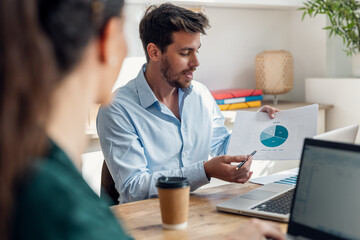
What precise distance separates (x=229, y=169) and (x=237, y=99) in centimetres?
147

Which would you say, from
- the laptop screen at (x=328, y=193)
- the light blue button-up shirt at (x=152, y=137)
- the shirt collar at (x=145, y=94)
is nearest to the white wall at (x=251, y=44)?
→ the light blue button-up shirt at (x=152, y=137)

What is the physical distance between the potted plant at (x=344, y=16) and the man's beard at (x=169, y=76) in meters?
1.43

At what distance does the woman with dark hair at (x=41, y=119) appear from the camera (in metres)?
0.52

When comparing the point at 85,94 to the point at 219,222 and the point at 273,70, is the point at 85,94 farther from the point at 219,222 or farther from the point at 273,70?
the point at 273,70

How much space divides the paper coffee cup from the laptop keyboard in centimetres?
25

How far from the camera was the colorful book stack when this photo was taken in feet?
9.65

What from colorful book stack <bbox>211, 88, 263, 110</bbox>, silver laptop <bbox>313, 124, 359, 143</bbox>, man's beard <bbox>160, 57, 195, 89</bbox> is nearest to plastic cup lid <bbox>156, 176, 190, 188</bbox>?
silver laptop <bbox>313, 124, 359, 143</bbox>

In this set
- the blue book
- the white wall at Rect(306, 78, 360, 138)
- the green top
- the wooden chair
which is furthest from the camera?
the white wall at Rect(306, 78, 360, 138)

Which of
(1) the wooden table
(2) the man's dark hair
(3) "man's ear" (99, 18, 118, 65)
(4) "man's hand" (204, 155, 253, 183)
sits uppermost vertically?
(2) the man's dark hair

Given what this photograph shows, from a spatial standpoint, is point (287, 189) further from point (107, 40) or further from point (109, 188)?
point (107, 40)

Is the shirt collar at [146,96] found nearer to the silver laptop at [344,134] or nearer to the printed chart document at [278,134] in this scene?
the printed chart document at [278,134]

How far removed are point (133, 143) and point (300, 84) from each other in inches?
88.2

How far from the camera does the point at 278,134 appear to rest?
1.78 meters

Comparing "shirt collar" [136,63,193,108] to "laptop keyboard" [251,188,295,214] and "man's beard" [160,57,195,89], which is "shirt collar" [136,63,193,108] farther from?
"laptop keyboard" [251,188,295,214]
